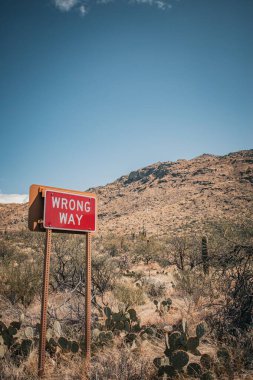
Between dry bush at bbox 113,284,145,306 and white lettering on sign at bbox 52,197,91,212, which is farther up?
white lettering on sign at bbox 52,197,91,212

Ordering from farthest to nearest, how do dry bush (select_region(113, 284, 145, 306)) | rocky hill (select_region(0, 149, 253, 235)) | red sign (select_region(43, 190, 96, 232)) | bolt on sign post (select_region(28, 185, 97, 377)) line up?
1. rocky hill (select_region(0, 149, 253, 235))
2. dry bush (select_region(113, 284, 145, 306))
3. red sign (select_region(43, 190, 96, 232))
4. bolt on sign post (select_region(28, 185, 97, 377))

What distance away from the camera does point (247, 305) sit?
4.41m

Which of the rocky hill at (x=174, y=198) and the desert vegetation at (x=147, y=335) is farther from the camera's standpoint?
the rocky hill at (x=174, y=198)

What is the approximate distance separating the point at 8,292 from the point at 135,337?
448 cm

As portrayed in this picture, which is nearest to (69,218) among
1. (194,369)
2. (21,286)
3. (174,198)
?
(194,369)

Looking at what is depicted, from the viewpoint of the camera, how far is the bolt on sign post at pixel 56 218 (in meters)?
3.44

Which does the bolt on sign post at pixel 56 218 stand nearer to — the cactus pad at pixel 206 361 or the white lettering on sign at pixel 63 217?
the white lettering on sign at pixel 63 217

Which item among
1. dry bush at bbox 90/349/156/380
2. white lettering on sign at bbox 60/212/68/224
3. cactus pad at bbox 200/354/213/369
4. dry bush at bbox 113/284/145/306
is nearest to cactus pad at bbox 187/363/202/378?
cactus pad at bbox 200/354/213/369

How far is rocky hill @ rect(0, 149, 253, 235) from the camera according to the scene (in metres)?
42.5

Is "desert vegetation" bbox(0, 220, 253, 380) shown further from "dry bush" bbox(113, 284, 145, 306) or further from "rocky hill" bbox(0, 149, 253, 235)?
"rocky hill" bbox(0, 149, 253, 235)

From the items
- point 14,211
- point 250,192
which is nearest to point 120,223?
point 250,192

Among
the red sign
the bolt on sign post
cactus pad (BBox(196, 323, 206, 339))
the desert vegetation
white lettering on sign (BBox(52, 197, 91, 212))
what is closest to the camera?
the desert vegetation

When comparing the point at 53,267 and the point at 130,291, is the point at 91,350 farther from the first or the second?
the point at 53,267

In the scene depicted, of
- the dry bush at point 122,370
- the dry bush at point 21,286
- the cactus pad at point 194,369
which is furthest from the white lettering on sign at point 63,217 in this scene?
the dry bush at point 21,286
